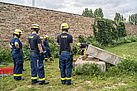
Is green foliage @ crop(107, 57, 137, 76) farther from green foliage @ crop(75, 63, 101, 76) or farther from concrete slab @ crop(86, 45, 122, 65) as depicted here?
green foliage @ crop(75, 63, 101, 76)

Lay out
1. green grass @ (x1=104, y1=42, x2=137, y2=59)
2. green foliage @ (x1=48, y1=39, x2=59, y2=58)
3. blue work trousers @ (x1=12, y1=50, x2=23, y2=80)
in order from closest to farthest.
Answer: blue work trousers @ (x1=12, y1=50, x2=23, y2=80), green foliage @ (x1=48, y1=39, x2=59, y2=58), green grass @ (x1=104, y1=42, x2=137, y2=59)

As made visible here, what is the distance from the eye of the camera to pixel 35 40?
429 cm

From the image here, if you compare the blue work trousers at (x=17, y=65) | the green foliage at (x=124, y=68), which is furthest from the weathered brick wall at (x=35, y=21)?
the green foliage at (x=124, y=68)

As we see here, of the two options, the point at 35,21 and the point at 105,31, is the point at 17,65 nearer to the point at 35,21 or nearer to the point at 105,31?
the point at 35,21

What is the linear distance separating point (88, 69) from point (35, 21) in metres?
7.88

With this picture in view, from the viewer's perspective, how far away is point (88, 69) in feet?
17.7

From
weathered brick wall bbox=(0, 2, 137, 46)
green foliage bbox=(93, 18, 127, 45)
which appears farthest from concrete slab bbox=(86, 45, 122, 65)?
green foliage bbox=(93, 18, 127, 45)

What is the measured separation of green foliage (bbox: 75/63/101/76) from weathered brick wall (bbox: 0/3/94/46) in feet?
22.8

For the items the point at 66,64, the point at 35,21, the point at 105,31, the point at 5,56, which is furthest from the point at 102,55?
the point at 105,31

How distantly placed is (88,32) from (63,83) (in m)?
11.8

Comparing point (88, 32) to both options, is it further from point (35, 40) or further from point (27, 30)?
point (35, 40)

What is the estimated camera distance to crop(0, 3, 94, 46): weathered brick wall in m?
9.63

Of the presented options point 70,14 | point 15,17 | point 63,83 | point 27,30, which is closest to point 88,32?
point 70,14

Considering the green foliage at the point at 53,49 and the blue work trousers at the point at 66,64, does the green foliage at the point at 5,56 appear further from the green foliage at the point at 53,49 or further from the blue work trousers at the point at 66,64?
the blue work trousers at the point at 66,64
